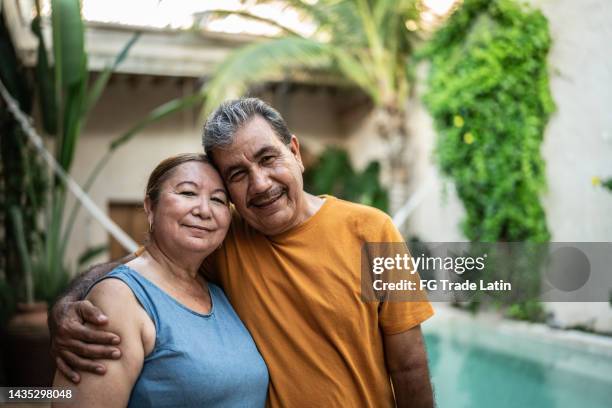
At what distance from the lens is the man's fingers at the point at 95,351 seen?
1.27 metres

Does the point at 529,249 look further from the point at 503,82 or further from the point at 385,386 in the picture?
the point at 385,386

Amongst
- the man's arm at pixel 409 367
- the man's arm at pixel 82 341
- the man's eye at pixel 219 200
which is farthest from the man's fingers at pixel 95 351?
the man's arm at pixel 409 367

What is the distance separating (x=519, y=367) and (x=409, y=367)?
3.02 meters

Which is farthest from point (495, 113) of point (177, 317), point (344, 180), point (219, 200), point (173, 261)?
point (177, 317)

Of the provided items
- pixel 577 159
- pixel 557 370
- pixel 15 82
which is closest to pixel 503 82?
pixel 577 159

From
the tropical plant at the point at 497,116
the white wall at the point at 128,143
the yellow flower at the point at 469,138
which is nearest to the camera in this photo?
the tropical plant at the point at 497,116

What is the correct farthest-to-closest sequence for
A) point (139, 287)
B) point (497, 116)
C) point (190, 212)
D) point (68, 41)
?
1. point (497, 116)
2. point (68, 41)
3. point (190, 212)
4. point (139, 287)

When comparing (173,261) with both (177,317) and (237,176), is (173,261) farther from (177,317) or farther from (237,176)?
(237,176)

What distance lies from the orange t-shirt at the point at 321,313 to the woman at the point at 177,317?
0.07m

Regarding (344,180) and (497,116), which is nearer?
(497,116)

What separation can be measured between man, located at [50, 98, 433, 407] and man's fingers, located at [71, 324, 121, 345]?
0.70ft

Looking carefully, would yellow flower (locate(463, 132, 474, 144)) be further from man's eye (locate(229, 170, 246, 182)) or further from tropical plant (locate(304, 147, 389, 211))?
man's eye (locate(229, 170, 246, 182))

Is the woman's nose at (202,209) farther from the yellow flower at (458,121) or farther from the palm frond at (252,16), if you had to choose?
the palm frond at (252,16)

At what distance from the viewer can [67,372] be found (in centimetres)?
131
